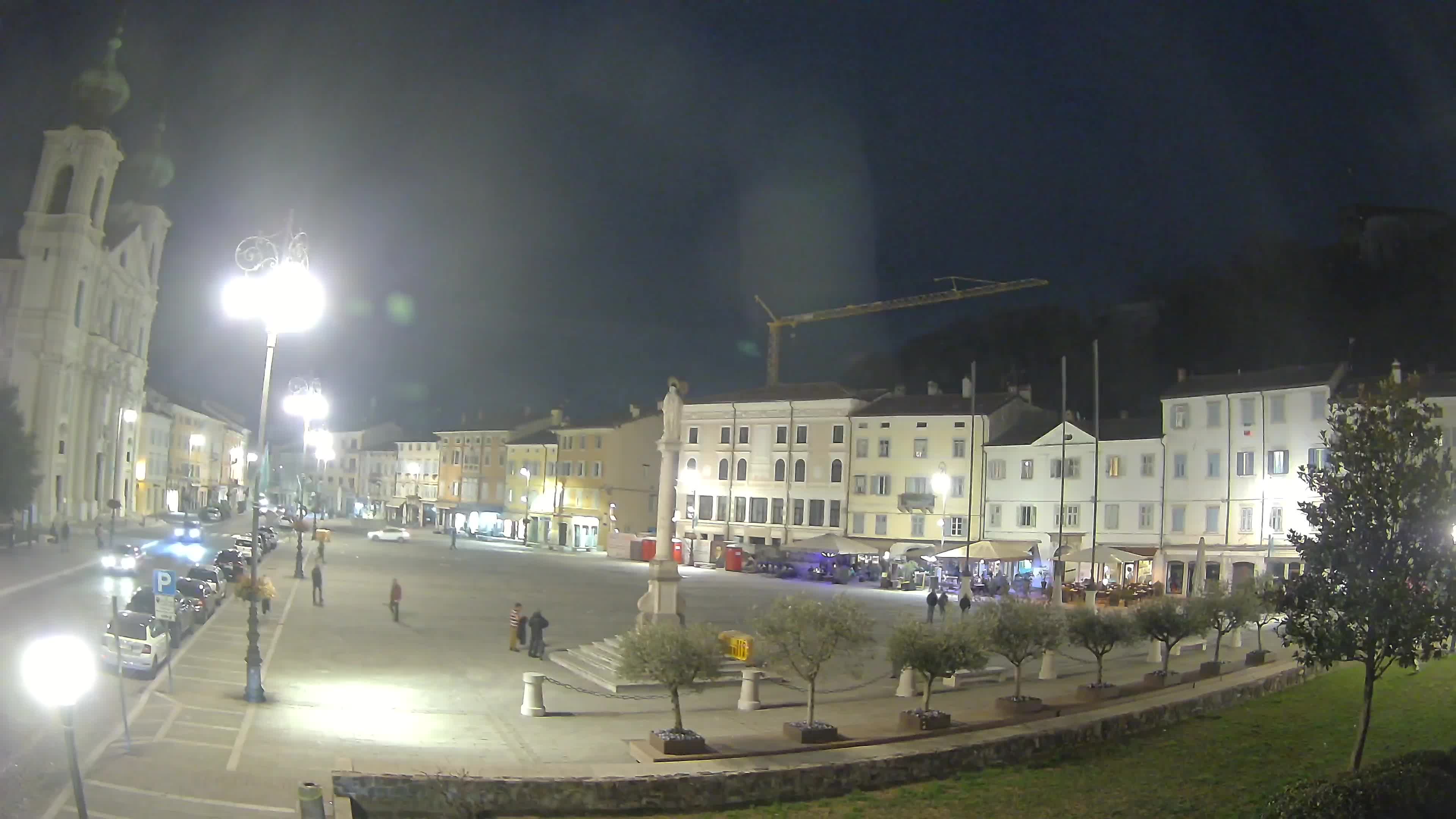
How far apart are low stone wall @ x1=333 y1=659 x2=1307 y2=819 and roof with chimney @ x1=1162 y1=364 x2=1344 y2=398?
117 ft

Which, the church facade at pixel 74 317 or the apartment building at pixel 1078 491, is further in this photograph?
the church facade at pixel 74 317

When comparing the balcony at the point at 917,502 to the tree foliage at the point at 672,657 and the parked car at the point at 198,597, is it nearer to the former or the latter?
the parked car at the point at 198,597

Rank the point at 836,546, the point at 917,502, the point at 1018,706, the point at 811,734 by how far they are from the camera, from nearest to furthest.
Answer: the point at 811,734 < the point at 1018,706 < the point at 836,546 < the point at 917,502

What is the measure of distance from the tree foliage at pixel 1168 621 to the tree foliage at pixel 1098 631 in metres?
0.57

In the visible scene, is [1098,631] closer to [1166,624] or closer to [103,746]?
[1166,624]

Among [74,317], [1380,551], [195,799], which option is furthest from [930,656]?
[74,317]

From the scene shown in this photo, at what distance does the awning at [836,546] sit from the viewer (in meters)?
57.3

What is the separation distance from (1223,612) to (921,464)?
130ft

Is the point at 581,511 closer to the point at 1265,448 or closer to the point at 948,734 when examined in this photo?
the point at 1265,448

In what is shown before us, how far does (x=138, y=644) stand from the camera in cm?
2072

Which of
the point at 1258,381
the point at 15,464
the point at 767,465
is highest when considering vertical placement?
the point at 1258,381

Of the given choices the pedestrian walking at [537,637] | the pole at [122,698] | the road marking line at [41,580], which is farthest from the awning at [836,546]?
the pole at [122,698]

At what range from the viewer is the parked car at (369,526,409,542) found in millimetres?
76562

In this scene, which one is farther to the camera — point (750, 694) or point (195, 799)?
point (750, 694)
